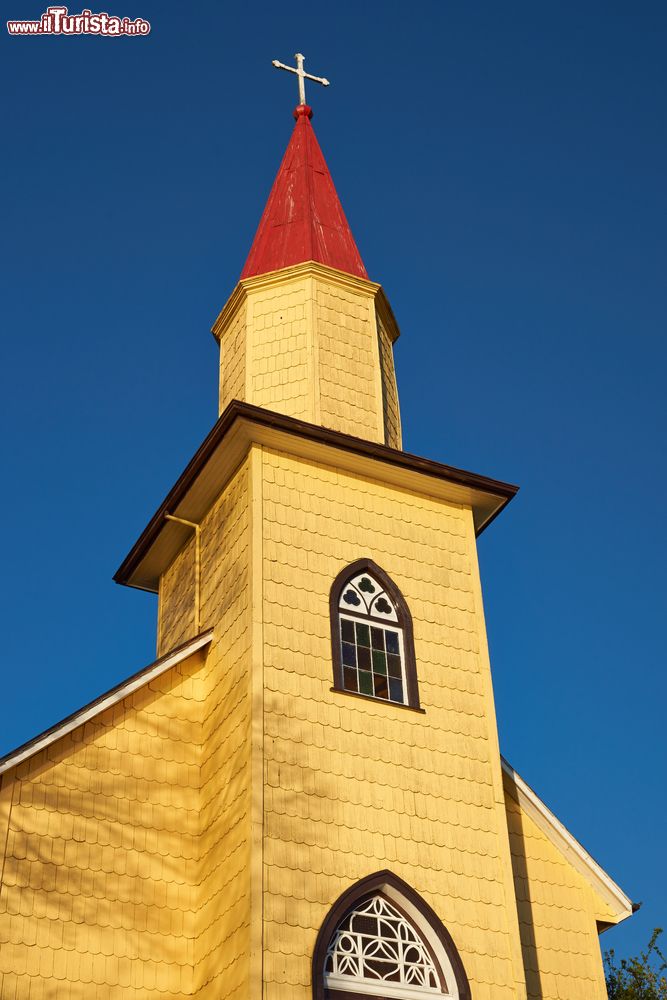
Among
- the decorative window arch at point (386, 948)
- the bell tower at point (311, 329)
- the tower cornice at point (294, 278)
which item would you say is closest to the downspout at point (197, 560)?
the bell tower at point (311, 329)

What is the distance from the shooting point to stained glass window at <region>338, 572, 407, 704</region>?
15984 mm

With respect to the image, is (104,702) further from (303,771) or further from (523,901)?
(523,901)

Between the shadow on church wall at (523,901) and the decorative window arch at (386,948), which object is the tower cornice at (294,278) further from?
the decorative window arch at (386,948)

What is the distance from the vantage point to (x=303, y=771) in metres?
14.7

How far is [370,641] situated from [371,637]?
67mm

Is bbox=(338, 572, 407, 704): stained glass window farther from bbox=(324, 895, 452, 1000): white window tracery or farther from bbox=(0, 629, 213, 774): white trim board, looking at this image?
bbox=(324, 895, 452, 1000): white window tracery

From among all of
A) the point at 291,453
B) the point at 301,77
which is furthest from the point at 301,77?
the point at 291,453

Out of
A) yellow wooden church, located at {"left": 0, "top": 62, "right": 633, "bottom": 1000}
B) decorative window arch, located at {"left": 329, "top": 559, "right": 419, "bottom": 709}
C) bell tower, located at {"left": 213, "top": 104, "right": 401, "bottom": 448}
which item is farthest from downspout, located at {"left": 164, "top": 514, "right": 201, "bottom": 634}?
decorative window arch, located at {"left": 329, "top": 559, "right": 419, "bottom": 709}

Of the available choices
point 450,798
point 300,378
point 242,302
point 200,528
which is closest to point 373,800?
point 450,798

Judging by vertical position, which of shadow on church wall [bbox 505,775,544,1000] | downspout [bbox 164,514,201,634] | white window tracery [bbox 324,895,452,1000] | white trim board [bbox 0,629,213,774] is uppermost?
downspout [bbox 164,514,201,634]

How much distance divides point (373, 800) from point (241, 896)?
80.6 inches

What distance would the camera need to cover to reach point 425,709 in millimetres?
16062

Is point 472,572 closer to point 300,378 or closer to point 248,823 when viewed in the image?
point 300,378

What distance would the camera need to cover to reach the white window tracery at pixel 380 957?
543 inches
